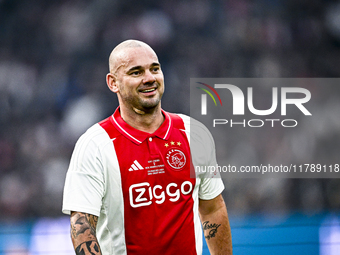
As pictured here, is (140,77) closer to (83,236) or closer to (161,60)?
(83,236)

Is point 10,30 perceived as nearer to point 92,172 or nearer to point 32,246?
point 32,246

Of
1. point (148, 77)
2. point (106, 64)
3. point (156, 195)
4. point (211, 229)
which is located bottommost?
point (211, 229)

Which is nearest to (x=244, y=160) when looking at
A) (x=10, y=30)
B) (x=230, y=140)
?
(x=230, y=140)

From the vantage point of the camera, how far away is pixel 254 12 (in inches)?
191

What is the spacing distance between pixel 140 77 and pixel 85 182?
18.0 inches

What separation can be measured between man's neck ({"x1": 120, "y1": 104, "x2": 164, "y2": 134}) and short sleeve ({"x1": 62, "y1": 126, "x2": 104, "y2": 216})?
20cm

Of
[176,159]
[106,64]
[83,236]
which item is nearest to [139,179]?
[176,159]

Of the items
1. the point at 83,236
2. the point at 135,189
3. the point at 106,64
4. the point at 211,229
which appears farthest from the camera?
the point at 106,64

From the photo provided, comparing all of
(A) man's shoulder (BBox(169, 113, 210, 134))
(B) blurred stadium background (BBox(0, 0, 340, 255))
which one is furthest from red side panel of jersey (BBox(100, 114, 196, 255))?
(B) blurred stadium background (BBox(0, 0, 340, 255))

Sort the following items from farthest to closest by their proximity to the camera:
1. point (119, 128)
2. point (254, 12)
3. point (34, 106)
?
point (254, 12) → point (34, 106) → point (119, 128)

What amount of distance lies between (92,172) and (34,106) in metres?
3.47

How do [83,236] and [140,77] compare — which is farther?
[140,77]

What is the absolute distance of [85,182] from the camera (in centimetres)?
128

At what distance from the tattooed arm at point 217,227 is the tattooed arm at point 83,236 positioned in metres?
0.54
